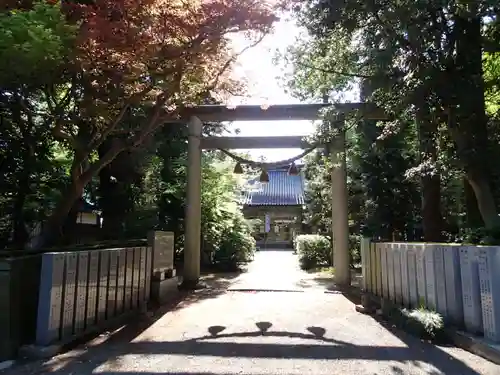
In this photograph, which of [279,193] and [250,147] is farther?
[279,193]

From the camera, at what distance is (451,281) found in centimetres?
569

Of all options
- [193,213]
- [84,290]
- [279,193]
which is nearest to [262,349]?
[84,290]

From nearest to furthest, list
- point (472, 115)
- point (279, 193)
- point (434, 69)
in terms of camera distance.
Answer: point (434, 69), point (472, 115), point (279, 193)

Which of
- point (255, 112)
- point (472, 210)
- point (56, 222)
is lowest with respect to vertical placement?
point (56, 222)

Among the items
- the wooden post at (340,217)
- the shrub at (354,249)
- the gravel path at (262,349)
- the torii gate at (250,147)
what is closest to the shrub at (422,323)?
the gravel path at (262,349)

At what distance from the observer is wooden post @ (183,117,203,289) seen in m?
11.8

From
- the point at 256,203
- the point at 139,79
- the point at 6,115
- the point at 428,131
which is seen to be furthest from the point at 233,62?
the point at 256,203

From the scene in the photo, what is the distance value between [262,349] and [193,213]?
22.2 ft

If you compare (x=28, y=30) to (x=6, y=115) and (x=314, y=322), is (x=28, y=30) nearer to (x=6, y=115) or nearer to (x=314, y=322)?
(x=6, y=115)

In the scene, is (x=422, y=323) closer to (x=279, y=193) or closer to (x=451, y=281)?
(x=451, y=281)

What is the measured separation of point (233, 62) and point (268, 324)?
4.99 metres

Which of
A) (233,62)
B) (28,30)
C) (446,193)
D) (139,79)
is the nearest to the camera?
(28,30)

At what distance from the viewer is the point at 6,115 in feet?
29.9

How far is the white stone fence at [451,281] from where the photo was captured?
4.91 m
